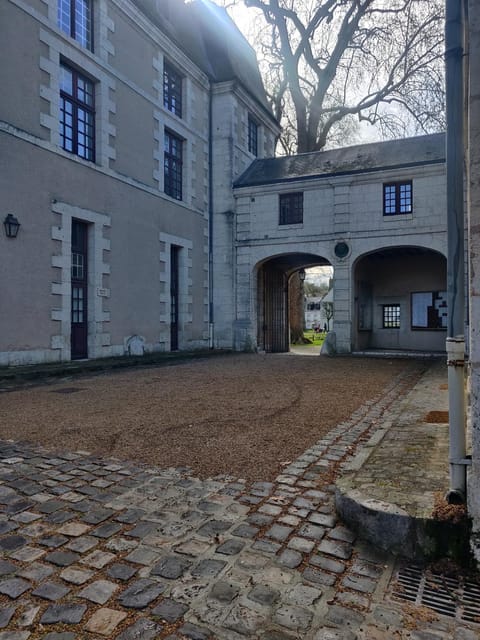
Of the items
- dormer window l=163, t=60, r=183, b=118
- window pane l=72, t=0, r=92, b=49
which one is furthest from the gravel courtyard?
dormer window l=163, t=60, r=183, b=118

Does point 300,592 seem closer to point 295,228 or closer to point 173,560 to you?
point 173,560

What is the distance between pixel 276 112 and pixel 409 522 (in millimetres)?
25563

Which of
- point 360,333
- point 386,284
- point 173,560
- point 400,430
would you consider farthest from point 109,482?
point 386,284

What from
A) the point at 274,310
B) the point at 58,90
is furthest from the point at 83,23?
the point at 274,310

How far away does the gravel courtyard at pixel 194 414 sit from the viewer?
13.1 feet

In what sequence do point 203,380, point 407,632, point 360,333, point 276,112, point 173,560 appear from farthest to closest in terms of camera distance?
point 276,112 < point 360,333 < point 203,380 < point 173,560 < point 407,632

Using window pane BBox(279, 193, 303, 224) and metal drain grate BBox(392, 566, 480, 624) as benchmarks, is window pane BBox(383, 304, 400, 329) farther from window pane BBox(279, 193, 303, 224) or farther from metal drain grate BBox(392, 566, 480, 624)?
metal drain grate BBox(392, 566, 480, 624)

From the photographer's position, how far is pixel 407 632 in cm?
176

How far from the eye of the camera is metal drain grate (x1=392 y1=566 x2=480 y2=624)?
1.90m

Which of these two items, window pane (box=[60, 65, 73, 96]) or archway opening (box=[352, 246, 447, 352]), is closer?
window pane (box=[60, 65, 73, 96])

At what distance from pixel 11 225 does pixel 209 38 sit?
13.4 metres

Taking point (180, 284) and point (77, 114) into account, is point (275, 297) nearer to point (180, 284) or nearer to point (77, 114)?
point (180, 284)

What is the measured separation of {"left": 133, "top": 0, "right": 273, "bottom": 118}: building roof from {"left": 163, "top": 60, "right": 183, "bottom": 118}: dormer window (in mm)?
811

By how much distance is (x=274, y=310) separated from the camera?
60.7 feet
